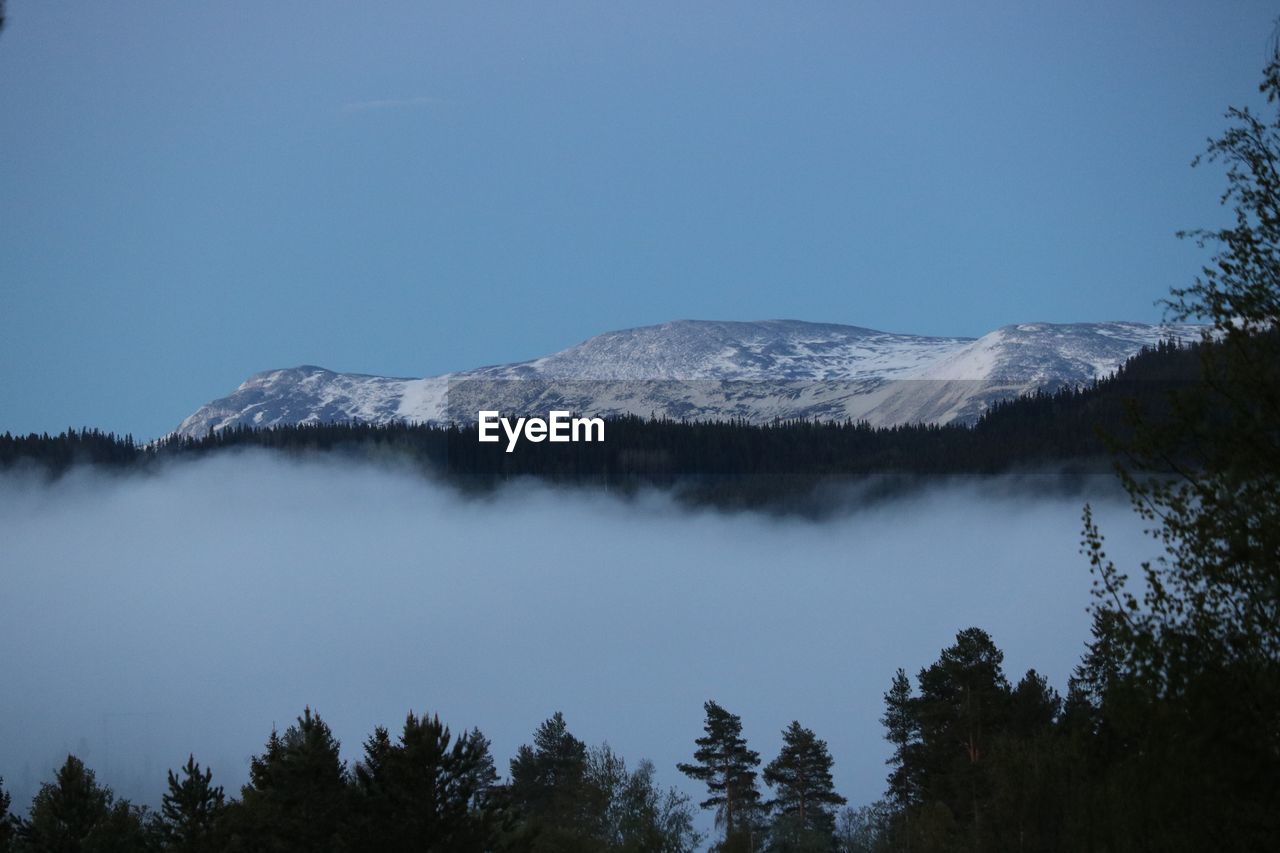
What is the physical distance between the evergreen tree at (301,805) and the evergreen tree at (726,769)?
7386cm

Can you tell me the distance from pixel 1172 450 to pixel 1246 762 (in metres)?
5.17

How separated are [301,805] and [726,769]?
78526mm

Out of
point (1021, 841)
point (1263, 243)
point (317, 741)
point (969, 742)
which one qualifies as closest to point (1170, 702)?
point (1263, 243)

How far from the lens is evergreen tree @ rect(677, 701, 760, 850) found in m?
139

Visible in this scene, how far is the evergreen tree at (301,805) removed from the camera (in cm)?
6391

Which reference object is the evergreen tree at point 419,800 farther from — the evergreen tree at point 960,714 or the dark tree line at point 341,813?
the evergreen tree at point 960,714

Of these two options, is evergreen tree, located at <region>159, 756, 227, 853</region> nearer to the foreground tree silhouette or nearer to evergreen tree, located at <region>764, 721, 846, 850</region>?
the foreground tree silhouette

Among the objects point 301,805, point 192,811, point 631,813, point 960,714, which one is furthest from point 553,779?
point 301,805

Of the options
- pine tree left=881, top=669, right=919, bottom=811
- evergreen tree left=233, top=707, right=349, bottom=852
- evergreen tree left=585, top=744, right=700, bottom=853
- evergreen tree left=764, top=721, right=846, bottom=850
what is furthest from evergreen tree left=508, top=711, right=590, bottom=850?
evergreen tree left=233, top=707, right=349, bottom=852

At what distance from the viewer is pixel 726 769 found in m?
140

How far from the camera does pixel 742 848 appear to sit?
357ft

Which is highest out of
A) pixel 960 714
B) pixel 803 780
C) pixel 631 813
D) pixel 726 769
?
pixel 960 714

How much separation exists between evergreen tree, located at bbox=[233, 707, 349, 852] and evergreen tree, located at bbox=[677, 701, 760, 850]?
242 feet

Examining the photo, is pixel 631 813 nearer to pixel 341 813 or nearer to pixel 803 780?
pixel 803 780
